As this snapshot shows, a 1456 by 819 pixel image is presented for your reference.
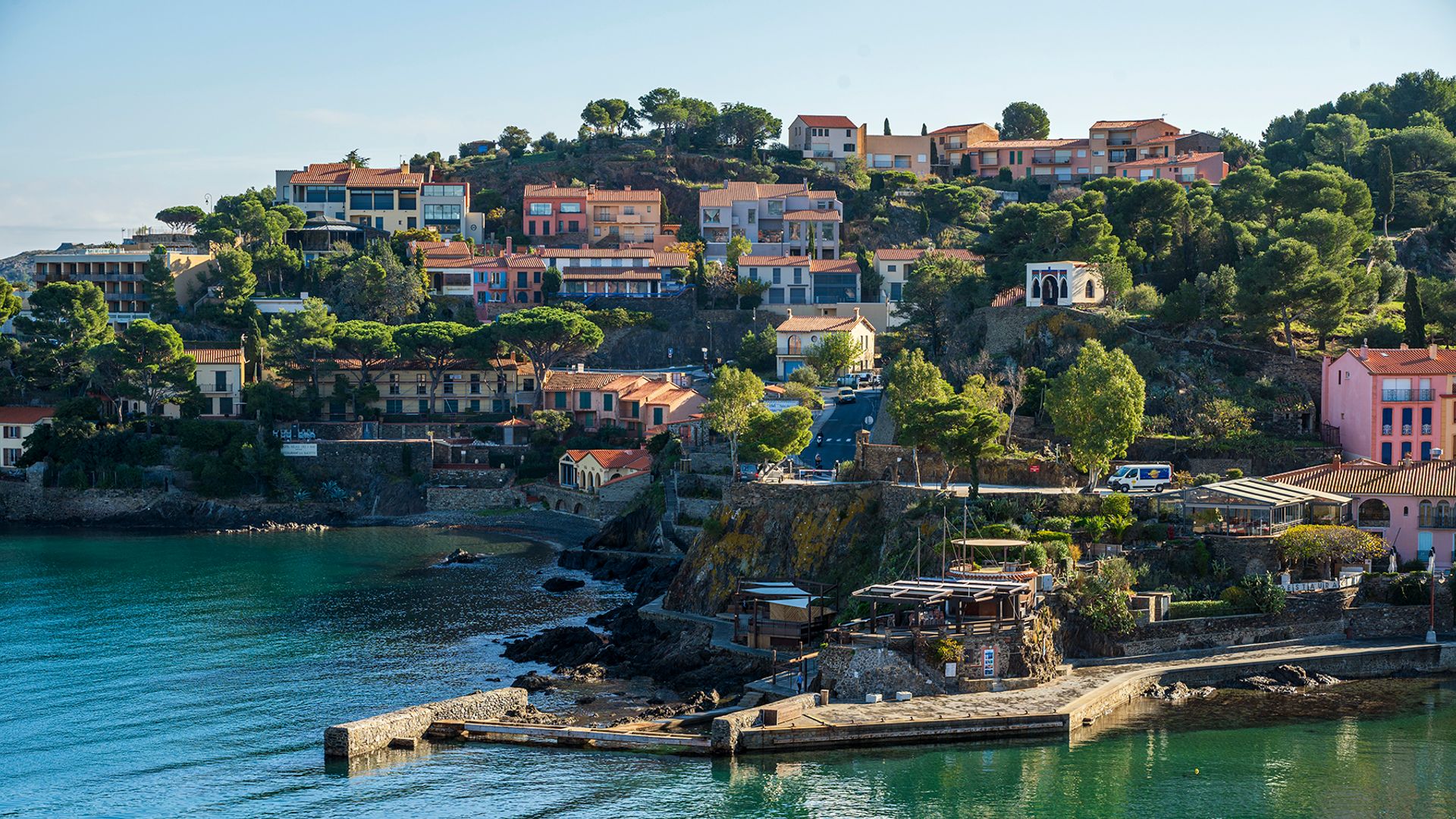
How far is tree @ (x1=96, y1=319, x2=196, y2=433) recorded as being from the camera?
94188mm

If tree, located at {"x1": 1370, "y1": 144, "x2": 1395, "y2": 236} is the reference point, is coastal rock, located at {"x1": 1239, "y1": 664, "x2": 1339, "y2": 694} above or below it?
below

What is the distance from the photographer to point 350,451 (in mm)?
94562

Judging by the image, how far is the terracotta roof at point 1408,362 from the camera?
62.6 m

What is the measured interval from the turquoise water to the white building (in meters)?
29.9

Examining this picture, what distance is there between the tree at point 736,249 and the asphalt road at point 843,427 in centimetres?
2626

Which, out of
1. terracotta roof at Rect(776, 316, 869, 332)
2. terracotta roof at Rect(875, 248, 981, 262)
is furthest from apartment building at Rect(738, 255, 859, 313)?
terracotta roof at Rect(776, 316, 869, 332)

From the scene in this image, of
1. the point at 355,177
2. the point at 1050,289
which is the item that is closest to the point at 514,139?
the point at 355,177

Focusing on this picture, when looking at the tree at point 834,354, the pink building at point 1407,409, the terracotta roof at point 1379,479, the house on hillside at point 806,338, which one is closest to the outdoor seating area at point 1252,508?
the terracotta roof at point 1379,479

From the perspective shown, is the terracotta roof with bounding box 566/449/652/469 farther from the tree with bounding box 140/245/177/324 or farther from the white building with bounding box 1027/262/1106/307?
the tree with bounding box 140/245/177/324

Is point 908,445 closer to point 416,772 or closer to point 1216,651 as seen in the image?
point 1216,651

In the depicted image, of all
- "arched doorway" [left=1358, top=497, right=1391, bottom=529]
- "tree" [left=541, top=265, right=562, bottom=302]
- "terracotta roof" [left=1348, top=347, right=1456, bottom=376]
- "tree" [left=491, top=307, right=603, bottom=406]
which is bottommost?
"arched doorway" [left=1358, top=497, right=1391, bottom=529]

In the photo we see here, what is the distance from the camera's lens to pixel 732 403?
7344 centimetres

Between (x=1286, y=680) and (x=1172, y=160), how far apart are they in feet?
259

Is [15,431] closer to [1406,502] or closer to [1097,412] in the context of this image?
[1097,412]
